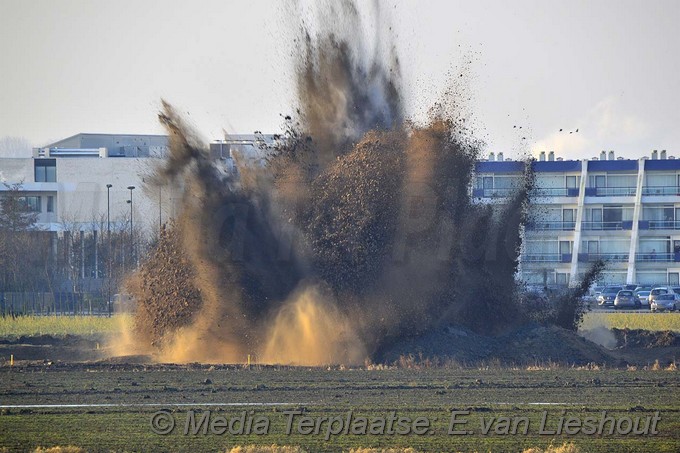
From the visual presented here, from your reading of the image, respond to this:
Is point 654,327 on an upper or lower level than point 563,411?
lower

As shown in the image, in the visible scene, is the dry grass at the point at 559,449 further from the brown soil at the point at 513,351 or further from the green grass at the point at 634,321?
the green grass at the point at 634,321

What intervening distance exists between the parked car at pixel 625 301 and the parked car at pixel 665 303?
2.06 meters

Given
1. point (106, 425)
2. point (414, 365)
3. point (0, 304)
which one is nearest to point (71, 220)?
point (0, 304)

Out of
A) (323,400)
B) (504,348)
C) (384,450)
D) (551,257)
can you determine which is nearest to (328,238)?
(504,348)

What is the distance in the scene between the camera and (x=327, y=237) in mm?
36688

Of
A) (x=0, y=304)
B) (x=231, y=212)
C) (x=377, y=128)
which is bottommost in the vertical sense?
(x=0, y=304)

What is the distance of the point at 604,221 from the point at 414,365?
2488 inches

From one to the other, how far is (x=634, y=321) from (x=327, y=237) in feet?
93.0

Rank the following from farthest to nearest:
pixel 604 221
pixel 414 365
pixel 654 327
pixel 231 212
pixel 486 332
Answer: pixel 604 221 < pixel 654 327 < pixel 486 332 < pixel 231 212 < pixel 414 365

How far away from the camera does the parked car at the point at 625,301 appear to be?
7681 cm

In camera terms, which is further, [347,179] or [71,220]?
[71,220]

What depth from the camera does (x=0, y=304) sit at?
71625mm

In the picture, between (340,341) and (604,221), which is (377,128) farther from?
(604,221)

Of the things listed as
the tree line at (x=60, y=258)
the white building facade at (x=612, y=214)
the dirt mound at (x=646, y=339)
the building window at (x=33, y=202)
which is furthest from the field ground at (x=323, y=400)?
the building window at (x=33, y=202)
